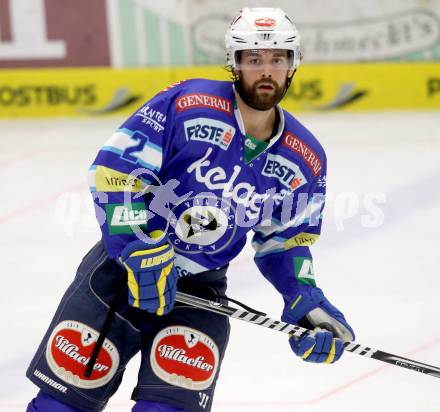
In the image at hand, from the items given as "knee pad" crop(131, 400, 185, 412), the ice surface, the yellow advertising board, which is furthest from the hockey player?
the yellow advertising board

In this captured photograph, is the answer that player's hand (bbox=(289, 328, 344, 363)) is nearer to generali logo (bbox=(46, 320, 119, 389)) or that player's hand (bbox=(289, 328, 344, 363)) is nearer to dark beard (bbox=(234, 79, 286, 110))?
generali logo (bbox=(46, 320, 119, 389))

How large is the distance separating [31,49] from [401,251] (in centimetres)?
378

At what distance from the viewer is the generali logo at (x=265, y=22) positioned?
9.23ft

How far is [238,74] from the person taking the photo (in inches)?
111

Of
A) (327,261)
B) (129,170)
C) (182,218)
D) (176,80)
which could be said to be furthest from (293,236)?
(176,80)

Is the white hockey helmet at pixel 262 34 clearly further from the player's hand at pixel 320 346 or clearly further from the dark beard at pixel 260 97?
the player's hand at pixel 320 346

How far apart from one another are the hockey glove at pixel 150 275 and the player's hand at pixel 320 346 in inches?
18.1

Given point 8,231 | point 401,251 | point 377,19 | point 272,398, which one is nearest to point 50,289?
point 8,231

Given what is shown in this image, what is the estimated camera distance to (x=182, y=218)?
9.31ft

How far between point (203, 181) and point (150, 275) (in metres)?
0.32

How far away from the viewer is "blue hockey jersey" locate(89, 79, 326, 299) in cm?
269

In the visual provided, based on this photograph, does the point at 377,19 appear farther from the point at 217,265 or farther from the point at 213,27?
the point at 217,265

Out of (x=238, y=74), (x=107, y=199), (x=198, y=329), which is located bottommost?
(x=198, y=329)

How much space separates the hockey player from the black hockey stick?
34 millimetres
